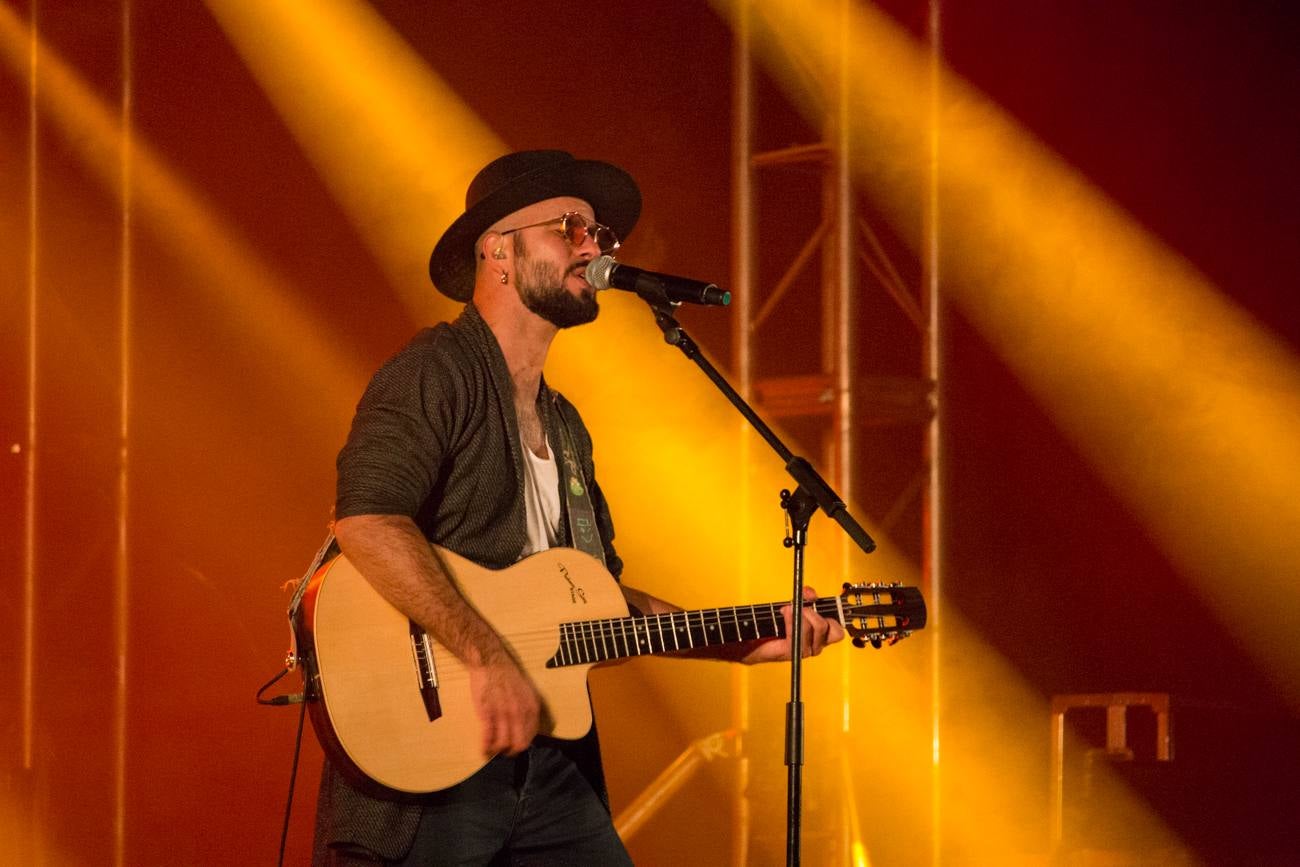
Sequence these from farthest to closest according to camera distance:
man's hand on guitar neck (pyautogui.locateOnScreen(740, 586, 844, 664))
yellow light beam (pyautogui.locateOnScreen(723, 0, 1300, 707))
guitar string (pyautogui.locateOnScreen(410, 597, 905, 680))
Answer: yellow light beam (pyautogui.locateOnScreen(723, 0, 1300, 707)) < man's hand on guitar neck (pyautogui.locateOnScreen(740, 586, 844, 664)) < guitar string (pyautogui.locateOnScreen(410, 597, 905, 680))

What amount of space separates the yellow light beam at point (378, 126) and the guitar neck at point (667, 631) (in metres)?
3.59

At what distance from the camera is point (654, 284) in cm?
312

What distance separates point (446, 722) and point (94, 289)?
3.93 meters

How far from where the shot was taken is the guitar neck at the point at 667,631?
3.24 m

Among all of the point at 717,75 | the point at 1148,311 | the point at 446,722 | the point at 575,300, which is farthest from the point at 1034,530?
the point at 446,722

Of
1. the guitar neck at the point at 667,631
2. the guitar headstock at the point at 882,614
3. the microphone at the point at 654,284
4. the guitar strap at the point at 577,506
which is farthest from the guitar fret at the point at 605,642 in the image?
the microphone at the point at 654,284

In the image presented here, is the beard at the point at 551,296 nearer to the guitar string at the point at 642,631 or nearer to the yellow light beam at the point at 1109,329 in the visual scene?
the guitar string at the point at 642,631

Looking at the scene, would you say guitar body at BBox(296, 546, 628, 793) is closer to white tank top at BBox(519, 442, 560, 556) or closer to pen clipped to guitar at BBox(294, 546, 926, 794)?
pen clipped to guitar at BBox(294, 546, 926, 794)

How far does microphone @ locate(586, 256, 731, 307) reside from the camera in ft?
9.96

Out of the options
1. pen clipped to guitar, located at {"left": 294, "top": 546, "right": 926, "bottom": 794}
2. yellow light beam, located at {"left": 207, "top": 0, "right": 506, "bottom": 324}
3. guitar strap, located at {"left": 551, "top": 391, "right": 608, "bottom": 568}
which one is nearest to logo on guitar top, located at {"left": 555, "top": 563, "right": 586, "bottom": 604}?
pen clipped to guitar, located at {"left": 294, "top": 546, "right": 926, "bottom": 794}

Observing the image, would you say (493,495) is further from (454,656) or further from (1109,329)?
(1109,329)

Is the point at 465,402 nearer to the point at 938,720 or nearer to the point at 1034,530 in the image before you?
the point at 938,720

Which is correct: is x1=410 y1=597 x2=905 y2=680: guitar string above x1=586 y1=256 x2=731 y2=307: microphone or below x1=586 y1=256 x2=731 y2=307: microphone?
below

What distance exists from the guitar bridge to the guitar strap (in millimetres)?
475
